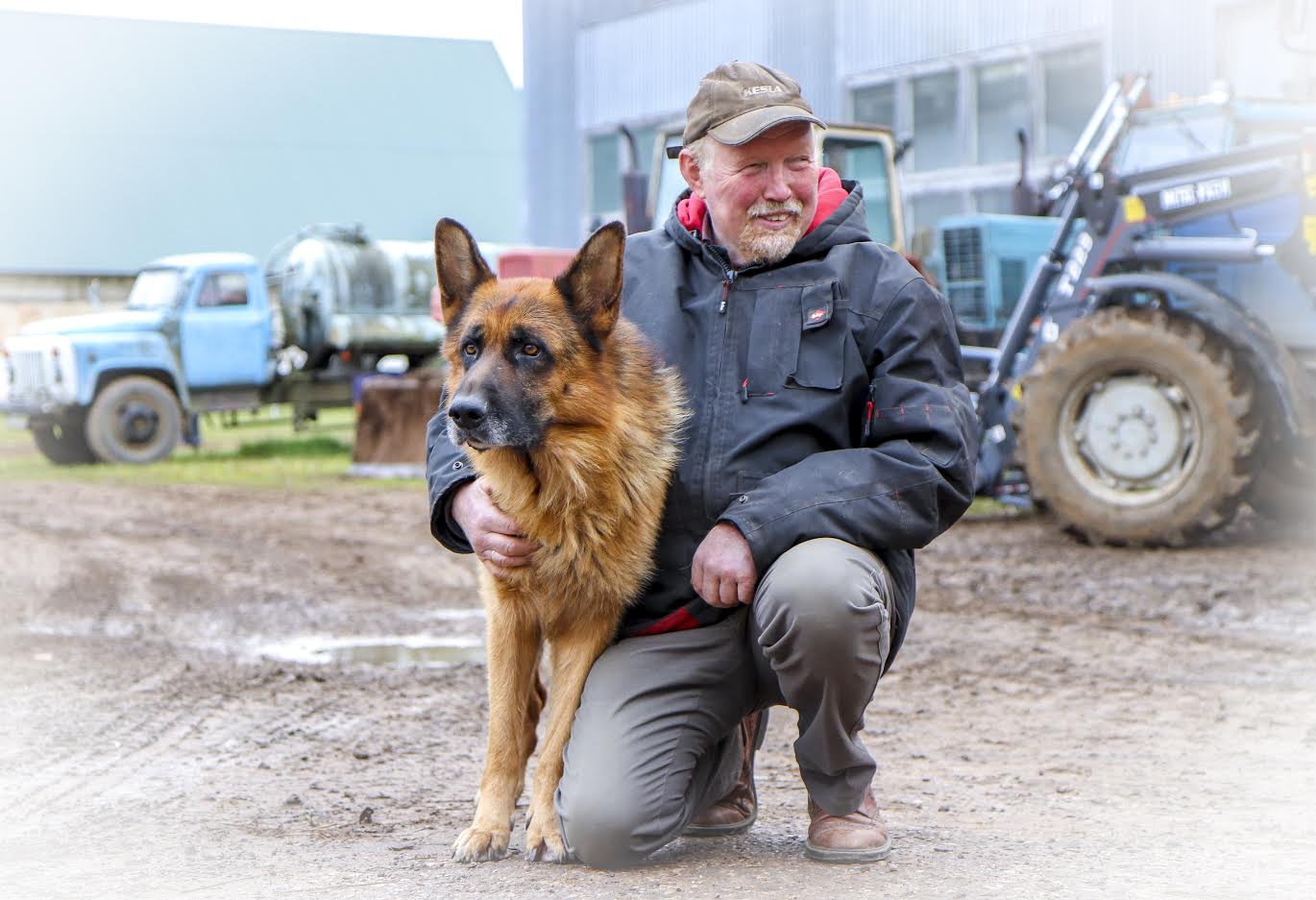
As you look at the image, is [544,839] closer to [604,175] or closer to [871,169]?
[871,169]

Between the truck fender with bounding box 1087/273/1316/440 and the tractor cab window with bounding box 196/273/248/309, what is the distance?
11.0m

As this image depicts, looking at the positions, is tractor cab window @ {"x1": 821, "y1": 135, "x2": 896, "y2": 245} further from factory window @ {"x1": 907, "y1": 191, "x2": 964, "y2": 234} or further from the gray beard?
the gray beard

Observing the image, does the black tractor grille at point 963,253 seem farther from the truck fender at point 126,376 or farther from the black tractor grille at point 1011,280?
the truck fender at point 126,376

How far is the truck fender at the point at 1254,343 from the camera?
7445 mm

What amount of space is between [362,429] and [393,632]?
24.8 feet

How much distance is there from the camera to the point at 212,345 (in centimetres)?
1568

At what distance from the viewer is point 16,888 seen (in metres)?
2.77

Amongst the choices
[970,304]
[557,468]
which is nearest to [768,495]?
[557,468]

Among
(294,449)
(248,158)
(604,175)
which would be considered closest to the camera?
(294,449)

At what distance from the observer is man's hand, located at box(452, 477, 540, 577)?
10.1 ft

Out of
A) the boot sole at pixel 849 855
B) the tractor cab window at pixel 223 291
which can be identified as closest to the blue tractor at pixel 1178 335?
the boot sole at pixel 849 855

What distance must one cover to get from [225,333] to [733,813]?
13597 millimetres

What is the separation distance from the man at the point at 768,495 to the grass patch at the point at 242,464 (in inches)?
360

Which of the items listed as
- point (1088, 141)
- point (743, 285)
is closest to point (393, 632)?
point (743, 285)
